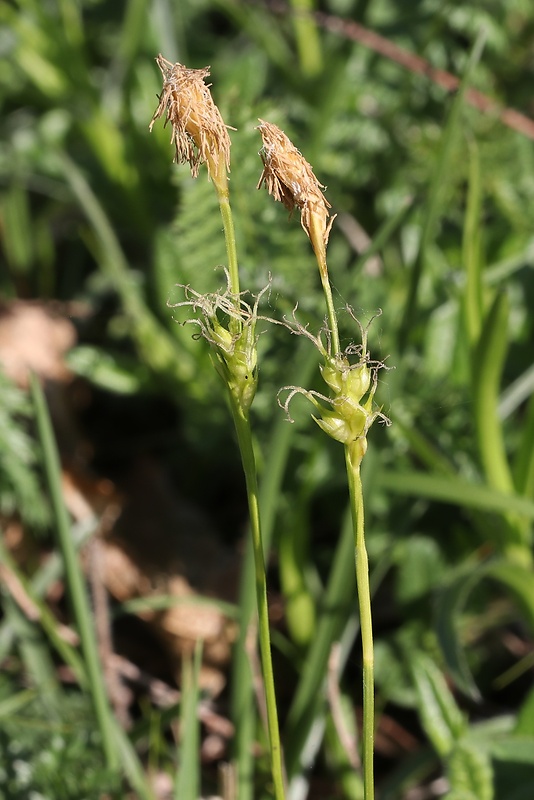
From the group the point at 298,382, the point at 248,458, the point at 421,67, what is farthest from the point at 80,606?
the point at 421,67

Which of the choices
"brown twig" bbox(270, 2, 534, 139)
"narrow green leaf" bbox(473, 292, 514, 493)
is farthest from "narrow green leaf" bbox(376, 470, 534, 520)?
"brown twig" bbox(270, 2, 534, 139)

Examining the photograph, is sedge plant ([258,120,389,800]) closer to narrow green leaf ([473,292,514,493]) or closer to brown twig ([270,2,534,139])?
narrow green leaf ([473,292,514,493])

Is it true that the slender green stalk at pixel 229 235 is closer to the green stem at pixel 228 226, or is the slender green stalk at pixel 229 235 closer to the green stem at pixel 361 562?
the green stem at pixel 228 226

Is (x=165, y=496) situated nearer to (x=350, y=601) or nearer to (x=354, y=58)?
(x=350, y=601)

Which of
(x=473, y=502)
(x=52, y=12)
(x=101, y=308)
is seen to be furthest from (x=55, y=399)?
(x=473, y=502)

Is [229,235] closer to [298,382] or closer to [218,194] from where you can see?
[218,194]
